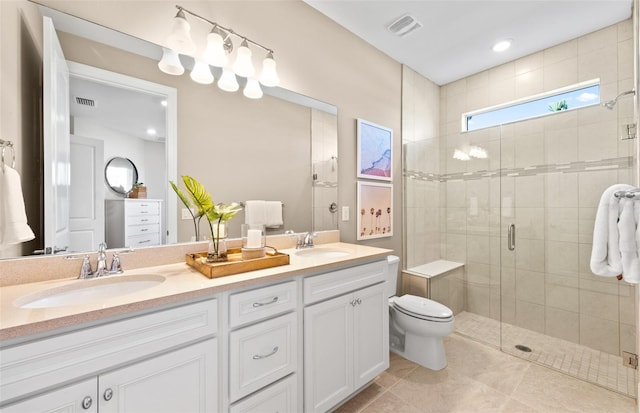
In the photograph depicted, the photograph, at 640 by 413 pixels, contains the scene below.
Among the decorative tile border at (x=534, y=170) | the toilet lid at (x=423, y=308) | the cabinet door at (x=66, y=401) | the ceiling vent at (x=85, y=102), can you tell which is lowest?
the toilet lid at (x=423, y=308)

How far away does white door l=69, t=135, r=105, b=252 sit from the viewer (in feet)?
3.96

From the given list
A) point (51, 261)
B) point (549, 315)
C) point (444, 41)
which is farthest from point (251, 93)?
point (549, 315)

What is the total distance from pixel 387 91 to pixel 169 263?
243cm

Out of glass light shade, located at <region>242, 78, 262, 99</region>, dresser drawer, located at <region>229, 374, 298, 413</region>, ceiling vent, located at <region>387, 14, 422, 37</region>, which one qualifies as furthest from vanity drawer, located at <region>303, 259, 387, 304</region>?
Answer: ceiling vent, located at <region>387, 14, 422, 37</region>

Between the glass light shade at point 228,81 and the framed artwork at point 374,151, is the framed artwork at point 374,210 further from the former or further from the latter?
the glass light shade at point 228,81

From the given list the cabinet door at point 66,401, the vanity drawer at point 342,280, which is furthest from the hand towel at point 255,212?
the cabinet door at point 66,401

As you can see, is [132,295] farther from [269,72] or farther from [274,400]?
[269,72]

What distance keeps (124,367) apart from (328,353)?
93 centimetres

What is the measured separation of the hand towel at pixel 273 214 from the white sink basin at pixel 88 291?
0.77 metres

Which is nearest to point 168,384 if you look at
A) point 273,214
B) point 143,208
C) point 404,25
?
point 143,208

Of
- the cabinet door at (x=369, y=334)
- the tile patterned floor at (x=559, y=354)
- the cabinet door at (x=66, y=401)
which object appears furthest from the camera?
the tile patterned floor at (x=559, y=354)

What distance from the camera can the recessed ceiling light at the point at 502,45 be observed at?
2.47 meters

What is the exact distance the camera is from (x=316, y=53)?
2.12 m

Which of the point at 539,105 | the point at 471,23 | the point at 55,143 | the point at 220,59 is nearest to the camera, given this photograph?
the point at 55,143
